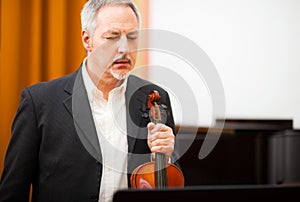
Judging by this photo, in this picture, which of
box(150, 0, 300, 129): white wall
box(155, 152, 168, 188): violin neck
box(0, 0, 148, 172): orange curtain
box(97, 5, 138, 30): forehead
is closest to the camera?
box(155, 152, 168, 188): violin neck

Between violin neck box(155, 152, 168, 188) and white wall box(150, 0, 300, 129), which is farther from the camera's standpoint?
white wall box(150, 0, 300, 129)

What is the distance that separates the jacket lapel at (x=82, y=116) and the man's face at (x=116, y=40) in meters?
0.13

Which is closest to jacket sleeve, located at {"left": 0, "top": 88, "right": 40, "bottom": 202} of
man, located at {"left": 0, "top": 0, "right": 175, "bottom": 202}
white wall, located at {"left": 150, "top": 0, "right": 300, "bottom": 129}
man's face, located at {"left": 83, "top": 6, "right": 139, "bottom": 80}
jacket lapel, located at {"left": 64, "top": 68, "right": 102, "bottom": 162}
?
man, located at {"left": 0, "top": 0, "right": 175, "bottom": 202}

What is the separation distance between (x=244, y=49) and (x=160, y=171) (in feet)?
5.86

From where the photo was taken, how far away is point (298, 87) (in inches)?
→ 124

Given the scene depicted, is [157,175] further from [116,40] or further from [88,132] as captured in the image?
[116,40]


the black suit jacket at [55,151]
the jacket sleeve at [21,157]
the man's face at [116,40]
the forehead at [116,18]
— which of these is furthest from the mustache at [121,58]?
the jacket sleeve at [21,157]

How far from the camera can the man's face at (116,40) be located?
1.51 m

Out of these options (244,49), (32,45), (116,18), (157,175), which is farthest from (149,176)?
(244,49)

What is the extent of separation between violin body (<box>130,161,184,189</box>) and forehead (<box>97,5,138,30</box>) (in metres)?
0.51

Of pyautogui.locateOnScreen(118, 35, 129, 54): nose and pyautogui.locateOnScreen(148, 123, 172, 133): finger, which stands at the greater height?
pyautogui.locateOnScreen(118, 35, 129, 54): nose

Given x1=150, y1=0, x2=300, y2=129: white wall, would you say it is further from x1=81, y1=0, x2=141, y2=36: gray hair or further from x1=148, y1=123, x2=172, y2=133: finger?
x1=148, y1=123, x2=172, y2=133: finger

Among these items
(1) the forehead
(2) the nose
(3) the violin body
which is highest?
(1) the forehead

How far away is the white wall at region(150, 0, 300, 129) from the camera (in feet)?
9.17
